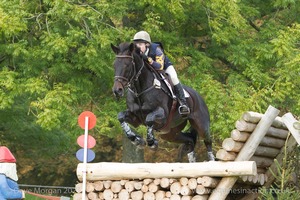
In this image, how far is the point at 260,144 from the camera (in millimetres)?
13594

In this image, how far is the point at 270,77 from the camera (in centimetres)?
1969

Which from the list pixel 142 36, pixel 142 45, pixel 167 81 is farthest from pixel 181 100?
pixel 142 36

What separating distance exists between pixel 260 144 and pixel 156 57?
2254 millimetres

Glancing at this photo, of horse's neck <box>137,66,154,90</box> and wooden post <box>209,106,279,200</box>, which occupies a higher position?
horse's neck <box>137,66,154,90</box>

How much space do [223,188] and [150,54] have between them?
7.62 ft

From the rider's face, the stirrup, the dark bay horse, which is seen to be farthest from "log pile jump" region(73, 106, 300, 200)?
the rider's face

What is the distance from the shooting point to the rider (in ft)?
41.6

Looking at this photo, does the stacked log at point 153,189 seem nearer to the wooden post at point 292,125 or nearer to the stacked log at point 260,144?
the stacked log at point 260,144

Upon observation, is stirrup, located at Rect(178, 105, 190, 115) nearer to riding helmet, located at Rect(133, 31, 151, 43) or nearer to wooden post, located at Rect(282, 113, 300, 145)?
riding helmet, located at Rect(133, 31, 151, 43)

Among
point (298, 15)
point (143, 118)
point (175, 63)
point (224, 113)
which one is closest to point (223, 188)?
point (143, 118)

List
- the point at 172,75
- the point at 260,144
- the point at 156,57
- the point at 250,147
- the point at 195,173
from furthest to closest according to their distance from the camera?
the point at 260,144
the point at 172,75
the point at 156,57
the point at 250,147
the point at 195,173

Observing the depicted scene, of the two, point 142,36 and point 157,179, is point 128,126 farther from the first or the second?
point 142,36

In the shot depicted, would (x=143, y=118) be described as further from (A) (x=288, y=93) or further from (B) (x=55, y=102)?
(A) (x=288, y=93)

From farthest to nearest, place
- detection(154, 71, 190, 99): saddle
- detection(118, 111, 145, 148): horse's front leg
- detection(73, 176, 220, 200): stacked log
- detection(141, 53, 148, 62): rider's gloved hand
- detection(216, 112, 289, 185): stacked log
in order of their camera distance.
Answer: detection(154, 71, 190, 99): saddle < detection(118, 111, 145, 148): horse's front leg < detection(141, 53, 148, 62): rider's gloved hand < detection(216, 112, 289, 185): stacked log < detection(73, 176, 220, 200): stacked log
